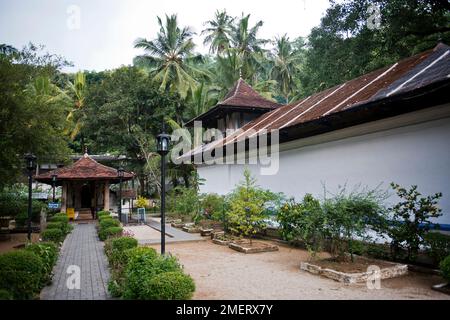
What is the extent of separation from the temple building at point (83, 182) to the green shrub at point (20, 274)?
14.7 meters

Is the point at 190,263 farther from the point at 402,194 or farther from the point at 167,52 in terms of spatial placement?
the point at 167,52

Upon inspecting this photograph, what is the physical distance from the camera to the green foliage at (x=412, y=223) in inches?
269

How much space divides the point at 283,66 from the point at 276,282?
128 feet

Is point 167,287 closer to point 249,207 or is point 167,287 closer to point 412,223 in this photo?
point 412,223

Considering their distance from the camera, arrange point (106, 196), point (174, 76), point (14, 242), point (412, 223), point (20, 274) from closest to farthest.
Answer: point (20, 274) → point (412, 223) → point (14, 242) → point (106, 196) → point (174, 76)

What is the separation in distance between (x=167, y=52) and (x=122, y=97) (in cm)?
801

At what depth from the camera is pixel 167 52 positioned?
3491 cm

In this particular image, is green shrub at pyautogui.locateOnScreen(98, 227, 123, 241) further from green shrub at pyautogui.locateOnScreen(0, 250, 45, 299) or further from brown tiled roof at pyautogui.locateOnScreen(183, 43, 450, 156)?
brown tiled roof at pyautogui.locateOnScreen(183, 43, 450, 156)

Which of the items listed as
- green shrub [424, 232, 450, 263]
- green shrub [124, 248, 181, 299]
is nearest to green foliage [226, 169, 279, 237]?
green shrub [124, 248, 181, 299]

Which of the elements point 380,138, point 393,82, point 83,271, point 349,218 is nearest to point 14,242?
point 83,271

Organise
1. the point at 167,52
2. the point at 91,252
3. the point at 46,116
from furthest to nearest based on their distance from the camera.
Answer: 1. the point at 167,52
2. the point at 46,116
3. the point at 91,252

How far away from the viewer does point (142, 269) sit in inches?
224

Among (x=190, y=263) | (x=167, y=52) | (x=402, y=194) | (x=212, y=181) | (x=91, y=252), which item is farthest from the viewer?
(x=167, y=52)
